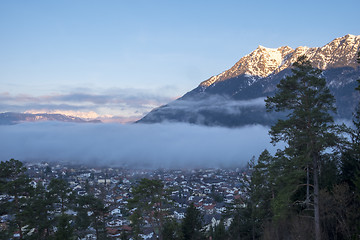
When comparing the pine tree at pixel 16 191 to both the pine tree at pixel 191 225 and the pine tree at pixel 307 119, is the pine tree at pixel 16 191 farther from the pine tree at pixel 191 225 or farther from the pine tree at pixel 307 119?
the pine tree at pixel 307 119

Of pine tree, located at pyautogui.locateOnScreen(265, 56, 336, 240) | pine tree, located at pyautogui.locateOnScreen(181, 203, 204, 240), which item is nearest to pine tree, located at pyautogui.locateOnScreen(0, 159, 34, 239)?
pine tree, located at pyautogui.locateOnScreen(181, 203, 204, 240)

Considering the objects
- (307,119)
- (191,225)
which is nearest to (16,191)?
(191,225)

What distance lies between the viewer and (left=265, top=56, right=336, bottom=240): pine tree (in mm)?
14906

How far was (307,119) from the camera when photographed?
1573 cm

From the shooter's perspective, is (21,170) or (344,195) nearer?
(344,195)

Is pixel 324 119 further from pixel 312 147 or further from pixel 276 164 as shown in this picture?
pixel 276 164

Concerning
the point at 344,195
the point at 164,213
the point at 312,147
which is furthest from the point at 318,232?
the point at 164,213

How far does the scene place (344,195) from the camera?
53.5 feet

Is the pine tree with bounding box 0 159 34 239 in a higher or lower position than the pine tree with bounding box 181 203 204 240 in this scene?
higher

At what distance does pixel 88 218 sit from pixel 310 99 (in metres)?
21.3

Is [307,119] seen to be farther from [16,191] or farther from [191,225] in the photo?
[16,191]

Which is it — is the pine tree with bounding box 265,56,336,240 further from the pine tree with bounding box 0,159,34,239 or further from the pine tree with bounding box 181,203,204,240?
the pine tree with bounding box 0,159,34,239

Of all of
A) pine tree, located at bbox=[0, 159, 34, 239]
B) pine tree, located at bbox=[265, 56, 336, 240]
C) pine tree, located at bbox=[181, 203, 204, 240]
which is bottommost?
pine tree, located at bbox=[181, 203, 204, 240]

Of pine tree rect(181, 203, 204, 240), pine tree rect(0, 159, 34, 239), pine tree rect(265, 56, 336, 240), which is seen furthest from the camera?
pine tree rect(181, 203, 204, 240)
